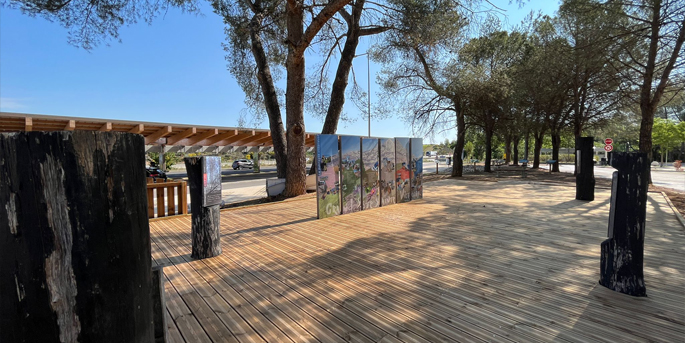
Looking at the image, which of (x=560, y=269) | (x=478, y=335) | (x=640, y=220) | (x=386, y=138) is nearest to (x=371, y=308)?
(x=478, y=335)

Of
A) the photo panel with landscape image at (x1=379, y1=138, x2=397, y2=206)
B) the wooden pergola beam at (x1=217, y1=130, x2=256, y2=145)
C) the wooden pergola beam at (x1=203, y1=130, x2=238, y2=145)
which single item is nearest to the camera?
the photo panel with landscape image at (x1=379, y1=138, x2=397, y2=206)

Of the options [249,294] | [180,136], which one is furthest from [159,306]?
[180,136]

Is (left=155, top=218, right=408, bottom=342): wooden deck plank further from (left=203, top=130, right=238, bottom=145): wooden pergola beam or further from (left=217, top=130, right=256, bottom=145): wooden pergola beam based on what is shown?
(left=217, top=130, right=256, bottom=145): wooden pergola beam

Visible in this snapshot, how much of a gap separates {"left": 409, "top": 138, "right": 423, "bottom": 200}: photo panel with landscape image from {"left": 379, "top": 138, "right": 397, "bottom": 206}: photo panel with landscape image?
0.87 meters

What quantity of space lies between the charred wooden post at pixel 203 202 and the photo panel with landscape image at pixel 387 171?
441 cm

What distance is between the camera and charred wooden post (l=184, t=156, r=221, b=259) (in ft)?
12.7

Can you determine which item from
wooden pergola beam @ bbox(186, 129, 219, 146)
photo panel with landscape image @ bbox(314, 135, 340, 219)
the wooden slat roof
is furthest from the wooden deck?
wooden pergola beam @ bbox(186, 129, 219, 146)

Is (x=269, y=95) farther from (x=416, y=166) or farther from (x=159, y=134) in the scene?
(x=159, y=134)

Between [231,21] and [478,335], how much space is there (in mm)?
9810

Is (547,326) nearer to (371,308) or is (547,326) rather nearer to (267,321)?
(371,308)

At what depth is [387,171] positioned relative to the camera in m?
7.74

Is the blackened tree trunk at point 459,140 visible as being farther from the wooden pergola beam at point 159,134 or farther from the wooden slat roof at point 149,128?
the wooden pergola beam at point 159,134

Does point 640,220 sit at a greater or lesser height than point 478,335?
greater

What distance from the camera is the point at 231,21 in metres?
9.02
